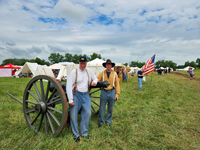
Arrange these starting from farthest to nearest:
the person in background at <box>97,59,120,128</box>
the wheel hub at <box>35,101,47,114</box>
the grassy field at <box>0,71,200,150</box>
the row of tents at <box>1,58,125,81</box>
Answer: the row of tents at <box>1,58,125,81</box>
the person in background at <box>97,59,120,128</box>
the wheel hub at <box>35,101,47,114</box>
the grassy field at <box>0,71,200,150</box>

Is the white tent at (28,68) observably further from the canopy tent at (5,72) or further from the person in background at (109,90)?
the person in background at (109,90)

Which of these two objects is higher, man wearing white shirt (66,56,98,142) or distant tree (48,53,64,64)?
distant tree (48,53,64,64)


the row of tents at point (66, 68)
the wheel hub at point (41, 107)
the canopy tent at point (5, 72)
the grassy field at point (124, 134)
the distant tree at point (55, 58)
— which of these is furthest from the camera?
the distant tree at point (55, 58)

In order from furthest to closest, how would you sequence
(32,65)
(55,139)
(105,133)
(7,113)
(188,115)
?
1. (32,65)
2. (188,115)
3. (7,113)
4. (105,133)
5. (55,139)

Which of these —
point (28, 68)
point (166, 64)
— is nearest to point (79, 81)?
point (28, 68)

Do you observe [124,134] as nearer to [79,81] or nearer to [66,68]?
[79,81]

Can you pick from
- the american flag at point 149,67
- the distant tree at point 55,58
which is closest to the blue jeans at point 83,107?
the american flag at point 149,67

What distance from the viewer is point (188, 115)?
459 cm

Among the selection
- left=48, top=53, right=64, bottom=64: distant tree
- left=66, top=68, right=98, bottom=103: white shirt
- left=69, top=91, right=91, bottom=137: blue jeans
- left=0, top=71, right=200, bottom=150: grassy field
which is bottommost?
left=0, top=71, right=200, bottom=150: grassy field

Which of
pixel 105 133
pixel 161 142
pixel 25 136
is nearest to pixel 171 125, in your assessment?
pixel 161 142

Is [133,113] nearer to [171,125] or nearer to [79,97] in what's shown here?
[171,125]

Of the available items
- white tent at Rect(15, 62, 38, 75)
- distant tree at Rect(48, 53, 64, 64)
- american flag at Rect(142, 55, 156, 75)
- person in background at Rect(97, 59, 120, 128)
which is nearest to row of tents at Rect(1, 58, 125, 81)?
white tent at Rect(15, 62, 38, 75)

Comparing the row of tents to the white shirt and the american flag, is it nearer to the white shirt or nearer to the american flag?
the american flag

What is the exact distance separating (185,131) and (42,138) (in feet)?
11.7
